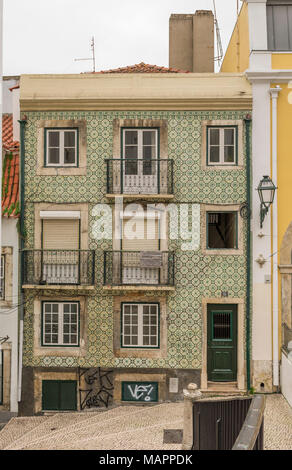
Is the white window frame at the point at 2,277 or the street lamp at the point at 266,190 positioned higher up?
the street lamp at the point at 266,190

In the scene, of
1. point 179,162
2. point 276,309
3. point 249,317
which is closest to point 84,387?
point 249,317

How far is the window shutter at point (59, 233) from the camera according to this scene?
12.8 meters

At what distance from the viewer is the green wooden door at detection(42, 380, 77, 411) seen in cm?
1259

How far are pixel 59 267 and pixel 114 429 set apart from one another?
4.51 meters

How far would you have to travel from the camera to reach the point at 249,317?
12383 mm

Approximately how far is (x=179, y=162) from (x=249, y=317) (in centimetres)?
472

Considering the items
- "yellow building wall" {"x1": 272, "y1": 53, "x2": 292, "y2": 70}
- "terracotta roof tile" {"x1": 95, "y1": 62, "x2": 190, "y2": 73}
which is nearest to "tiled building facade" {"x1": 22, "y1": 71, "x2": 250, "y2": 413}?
"yellow building wall" {"x1": 272, "y1": 53, "x2": 292, "y2": 70}

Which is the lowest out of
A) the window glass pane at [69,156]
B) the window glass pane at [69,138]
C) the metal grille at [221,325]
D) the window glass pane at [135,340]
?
the window glass pane at [135,340]

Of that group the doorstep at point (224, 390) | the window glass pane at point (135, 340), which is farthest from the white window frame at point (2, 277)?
the doorstep at point (224, 390)

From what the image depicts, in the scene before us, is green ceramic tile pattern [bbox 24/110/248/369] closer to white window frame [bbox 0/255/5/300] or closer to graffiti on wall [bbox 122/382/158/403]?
graffiti on wall [bbox 122/382/158/403]

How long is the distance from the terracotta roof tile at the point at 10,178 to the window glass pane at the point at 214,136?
563 centimetres

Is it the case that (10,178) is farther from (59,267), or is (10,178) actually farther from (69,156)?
(59,267)

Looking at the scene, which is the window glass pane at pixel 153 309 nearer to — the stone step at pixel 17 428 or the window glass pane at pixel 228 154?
the stone step at pixel 17 428

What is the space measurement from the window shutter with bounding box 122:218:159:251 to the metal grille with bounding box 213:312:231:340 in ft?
8.49
